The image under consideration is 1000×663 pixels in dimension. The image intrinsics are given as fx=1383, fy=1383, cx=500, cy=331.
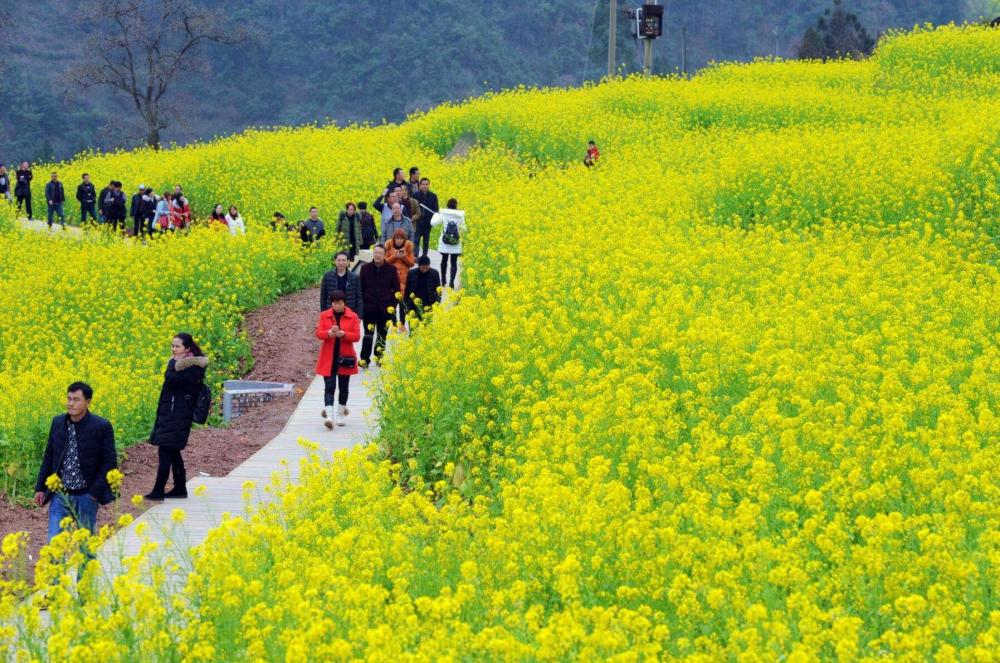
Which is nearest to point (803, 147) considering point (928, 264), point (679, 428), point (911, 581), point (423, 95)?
point (928, 264)

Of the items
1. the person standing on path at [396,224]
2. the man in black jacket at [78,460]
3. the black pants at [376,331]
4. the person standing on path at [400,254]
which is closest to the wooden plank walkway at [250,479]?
the black pants at [376,331]

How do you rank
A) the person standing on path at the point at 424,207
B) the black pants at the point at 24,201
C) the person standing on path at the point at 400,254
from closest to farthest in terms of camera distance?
the person standing on path at the point at 400,254, the person standing on path at the point at 424,207, the black pants at the point at 24,201

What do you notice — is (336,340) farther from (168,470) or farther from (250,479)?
(168,470)

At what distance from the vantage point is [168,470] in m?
11.8

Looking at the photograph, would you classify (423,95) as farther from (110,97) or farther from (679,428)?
(679,428)

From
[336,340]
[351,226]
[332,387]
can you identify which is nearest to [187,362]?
[336,340]

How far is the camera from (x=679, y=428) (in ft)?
33.6

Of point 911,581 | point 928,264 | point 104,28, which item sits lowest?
point 911,581

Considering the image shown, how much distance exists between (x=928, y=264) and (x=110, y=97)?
276 ft

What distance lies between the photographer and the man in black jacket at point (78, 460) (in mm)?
9539

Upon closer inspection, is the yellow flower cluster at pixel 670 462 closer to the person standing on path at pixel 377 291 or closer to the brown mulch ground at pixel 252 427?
the person standing on path at pixel 377 291

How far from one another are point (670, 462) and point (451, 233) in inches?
421

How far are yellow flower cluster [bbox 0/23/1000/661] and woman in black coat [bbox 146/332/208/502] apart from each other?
5.07 ft

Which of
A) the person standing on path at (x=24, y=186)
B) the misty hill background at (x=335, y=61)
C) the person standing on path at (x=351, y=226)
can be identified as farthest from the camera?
the misty hill background at (x=335, y=61)
